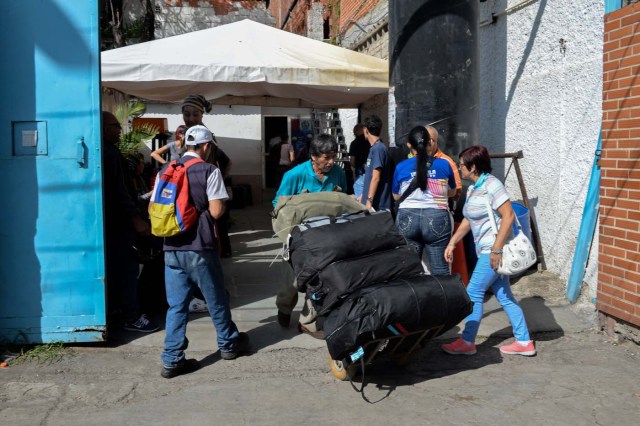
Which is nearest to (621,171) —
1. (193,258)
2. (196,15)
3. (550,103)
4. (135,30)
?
(550,103)

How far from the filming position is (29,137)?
190 inches

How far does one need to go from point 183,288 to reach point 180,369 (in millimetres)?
589

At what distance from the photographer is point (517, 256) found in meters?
4.61

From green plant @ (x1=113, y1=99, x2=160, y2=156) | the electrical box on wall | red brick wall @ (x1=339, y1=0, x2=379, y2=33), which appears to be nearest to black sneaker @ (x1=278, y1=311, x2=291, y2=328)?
the electrical box on wall

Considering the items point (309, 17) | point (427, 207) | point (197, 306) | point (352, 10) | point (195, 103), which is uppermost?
point (309, 17)

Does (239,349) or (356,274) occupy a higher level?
(356,274)

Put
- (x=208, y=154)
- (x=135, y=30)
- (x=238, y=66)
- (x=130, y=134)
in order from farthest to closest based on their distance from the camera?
(x=135, y=30) → (x=130, y=134) → (x=238, y=66) → (x=208, y=154)

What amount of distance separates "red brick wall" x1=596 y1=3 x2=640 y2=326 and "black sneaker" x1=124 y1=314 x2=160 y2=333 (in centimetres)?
384

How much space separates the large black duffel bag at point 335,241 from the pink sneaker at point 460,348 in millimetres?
1036

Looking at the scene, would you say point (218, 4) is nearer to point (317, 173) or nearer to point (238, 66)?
point (238, 66)

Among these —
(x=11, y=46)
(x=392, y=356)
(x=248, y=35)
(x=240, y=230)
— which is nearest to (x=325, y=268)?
(x=392, y=356)

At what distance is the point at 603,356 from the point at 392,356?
5.68 feet

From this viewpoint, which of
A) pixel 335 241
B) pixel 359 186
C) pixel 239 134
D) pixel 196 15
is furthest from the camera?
pixel 196 15

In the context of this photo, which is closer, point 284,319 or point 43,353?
point 43,353
